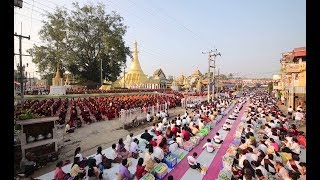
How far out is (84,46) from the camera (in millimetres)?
38156

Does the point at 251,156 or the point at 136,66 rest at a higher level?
the point at 136,66

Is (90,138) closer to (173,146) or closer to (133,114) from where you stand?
(133,114)

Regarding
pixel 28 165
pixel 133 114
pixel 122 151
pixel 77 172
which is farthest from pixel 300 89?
pixel 28 165

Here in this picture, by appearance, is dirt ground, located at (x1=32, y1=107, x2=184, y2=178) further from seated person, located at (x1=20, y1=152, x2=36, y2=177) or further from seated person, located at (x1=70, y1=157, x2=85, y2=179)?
seated person, located at (x1=70, y1=157, x2=85, y2=179)

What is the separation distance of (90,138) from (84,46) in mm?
29766

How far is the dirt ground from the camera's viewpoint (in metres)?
9.65

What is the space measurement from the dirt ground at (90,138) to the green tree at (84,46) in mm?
24660

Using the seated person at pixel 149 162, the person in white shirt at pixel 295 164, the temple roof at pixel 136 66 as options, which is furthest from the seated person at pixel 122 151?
the temple roof at pixel 136 66

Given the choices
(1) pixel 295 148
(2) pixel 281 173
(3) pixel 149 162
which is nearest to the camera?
(2) pixel 281 173

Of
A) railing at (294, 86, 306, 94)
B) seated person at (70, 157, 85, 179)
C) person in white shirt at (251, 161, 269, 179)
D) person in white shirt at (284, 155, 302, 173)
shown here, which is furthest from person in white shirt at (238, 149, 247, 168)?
railing at (294, 86, 306, 94)

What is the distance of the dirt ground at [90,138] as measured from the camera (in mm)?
9647

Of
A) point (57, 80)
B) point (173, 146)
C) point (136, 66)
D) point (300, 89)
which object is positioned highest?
point (136, 66)
